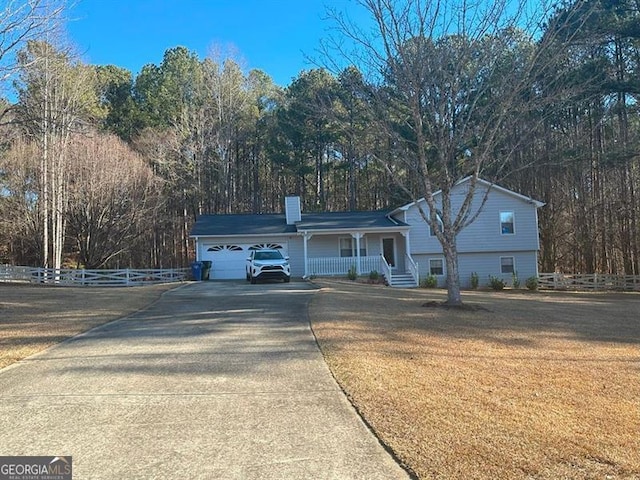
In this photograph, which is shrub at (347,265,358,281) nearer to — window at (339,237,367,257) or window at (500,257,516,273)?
window at (339,237,367,257)

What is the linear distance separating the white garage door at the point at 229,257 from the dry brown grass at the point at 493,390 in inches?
644

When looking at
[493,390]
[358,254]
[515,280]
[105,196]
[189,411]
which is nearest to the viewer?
[189,411]

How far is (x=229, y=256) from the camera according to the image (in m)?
27.5

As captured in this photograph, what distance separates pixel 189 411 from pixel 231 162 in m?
38.1

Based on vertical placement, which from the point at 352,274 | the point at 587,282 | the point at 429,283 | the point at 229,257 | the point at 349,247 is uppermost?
the point at 349,247

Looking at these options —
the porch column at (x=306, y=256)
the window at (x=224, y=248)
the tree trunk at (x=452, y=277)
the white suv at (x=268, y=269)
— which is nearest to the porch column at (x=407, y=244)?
the porch column at (x=306, y=256)

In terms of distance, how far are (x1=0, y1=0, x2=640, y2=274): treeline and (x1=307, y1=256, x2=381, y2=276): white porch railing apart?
18.0ft

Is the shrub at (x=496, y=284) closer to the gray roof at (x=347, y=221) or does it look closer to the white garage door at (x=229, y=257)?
the gray roof at (x=347, y=221)

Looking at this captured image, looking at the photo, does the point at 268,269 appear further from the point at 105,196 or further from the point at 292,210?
the point at 105,196

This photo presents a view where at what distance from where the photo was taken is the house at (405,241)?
27.4 metres

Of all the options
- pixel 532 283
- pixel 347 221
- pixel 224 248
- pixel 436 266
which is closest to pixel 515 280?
pixel 532 283

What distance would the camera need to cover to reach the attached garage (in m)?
27.4

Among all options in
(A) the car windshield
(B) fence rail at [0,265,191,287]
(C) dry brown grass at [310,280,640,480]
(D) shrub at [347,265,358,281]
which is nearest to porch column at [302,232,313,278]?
(D) shrub at [347,265,358,281]

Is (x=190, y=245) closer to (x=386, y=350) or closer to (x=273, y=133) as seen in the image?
(x=273, y=133)
